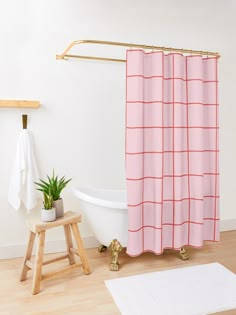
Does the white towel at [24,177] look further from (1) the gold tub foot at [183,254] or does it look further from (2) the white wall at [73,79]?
(1) the gold tub foot at [183,254]

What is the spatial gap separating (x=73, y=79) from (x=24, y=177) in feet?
3.10

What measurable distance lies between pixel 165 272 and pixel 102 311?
66 centimetres

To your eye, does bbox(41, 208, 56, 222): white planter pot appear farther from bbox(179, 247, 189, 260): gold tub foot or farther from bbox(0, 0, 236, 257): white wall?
bbox(179, 247, 189, 260): gold tub foot

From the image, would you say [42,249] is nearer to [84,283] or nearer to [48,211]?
[48,211]

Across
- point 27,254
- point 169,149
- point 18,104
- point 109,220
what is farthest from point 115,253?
point 18,104

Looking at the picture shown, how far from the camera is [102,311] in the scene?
173 centimetres

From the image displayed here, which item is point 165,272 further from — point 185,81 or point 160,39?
point 160,39

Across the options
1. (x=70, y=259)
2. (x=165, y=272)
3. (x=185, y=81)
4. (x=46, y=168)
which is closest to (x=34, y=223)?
(x=70, y=259)

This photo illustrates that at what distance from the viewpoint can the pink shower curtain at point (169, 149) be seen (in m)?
2.18

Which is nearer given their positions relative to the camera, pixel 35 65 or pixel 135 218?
pixel 135 218

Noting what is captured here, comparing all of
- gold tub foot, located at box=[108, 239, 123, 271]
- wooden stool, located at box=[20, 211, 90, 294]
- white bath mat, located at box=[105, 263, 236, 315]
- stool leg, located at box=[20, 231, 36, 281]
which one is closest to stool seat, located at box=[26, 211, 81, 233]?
wooden stool, located at box=[20, 211, 90, 294]

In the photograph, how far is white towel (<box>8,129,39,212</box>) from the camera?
238 cm

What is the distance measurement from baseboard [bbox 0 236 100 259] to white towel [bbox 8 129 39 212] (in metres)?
0.36

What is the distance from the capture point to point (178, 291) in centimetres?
194
